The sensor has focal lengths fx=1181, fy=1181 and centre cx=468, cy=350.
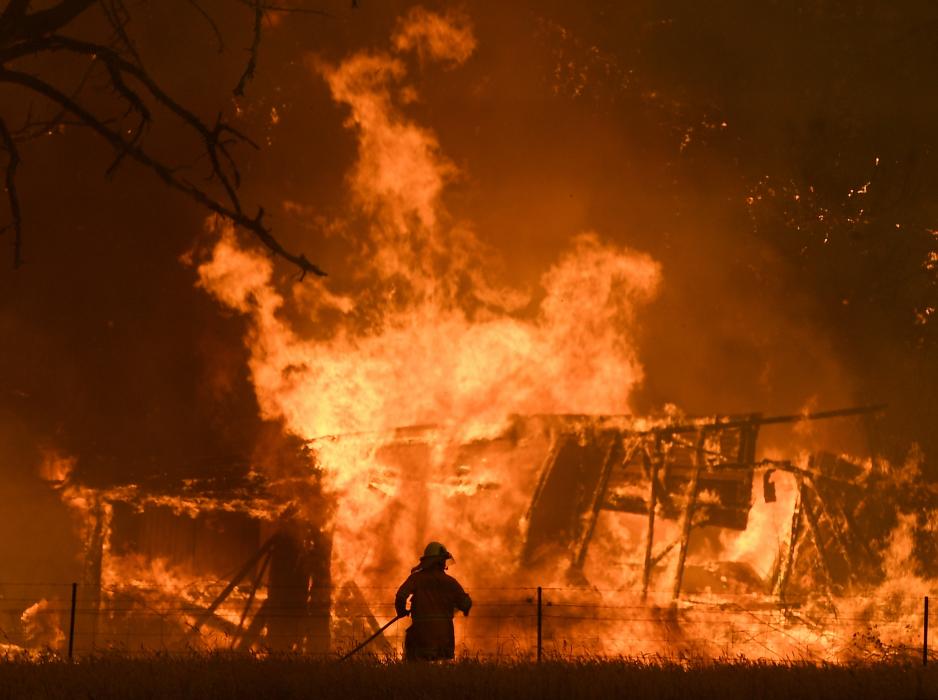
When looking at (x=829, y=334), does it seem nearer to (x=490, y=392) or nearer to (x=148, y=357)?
(x=490, y=392)

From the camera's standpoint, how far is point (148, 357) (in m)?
20.6

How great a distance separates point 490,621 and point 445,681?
33.6 ft

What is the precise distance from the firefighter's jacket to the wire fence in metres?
5.83

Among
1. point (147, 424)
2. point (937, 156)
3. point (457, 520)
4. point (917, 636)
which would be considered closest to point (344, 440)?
point (457, 520)

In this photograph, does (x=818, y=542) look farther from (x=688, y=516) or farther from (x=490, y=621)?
(x=490, y=621)

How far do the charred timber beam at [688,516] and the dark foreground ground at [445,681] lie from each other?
839 centimetres

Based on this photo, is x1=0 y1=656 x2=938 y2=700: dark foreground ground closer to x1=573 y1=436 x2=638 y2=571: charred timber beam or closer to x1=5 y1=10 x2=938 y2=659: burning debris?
x1=5 y1=10 x2=938 y2=659: burning debris

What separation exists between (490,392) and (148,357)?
6.09 metres

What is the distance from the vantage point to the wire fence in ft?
54.9

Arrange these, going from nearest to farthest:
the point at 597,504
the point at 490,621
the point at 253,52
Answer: the point at 253,52 < the point at 597,504 < the point at 490,621

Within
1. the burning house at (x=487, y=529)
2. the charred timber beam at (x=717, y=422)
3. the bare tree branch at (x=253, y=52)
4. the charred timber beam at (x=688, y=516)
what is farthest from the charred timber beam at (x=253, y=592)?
the bare tree branch at (x=253, y=52)

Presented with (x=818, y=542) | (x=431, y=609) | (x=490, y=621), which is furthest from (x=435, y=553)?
(x=818, y=542)

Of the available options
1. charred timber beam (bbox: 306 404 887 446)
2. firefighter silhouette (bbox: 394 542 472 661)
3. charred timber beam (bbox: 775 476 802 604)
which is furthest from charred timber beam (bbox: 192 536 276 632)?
firefighter silhouette (bbox: 394 542 472 661)

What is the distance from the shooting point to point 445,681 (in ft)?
25.2
